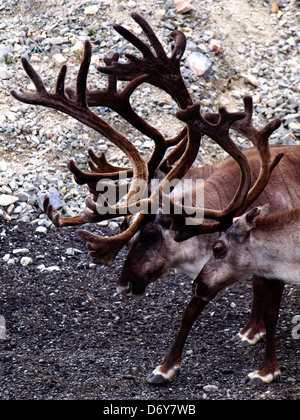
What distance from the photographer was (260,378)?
5.30 meters

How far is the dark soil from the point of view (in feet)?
17.3

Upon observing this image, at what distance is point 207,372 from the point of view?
545cm

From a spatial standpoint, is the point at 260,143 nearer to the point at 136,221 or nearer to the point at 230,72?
the point at 136,221

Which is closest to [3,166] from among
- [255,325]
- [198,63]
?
[198,63]

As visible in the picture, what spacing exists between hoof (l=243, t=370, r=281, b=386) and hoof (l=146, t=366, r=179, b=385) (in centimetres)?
54

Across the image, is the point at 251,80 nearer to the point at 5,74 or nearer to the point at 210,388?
the point at 5,74

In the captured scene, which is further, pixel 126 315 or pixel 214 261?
pixel 126 315

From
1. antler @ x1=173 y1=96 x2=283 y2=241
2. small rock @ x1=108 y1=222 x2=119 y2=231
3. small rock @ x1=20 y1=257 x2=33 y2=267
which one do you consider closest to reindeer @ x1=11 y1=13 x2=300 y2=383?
antler @ x1=173 y1=96 x2=283 y2=241

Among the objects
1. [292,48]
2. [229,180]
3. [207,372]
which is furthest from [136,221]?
[292,48]

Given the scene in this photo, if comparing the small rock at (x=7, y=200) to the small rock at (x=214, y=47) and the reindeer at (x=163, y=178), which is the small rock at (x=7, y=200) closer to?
the reindeer at (x=163, y=178)

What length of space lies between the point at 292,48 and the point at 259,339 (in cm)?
502

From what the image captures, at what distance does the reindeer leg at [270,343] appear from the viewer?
5.32m

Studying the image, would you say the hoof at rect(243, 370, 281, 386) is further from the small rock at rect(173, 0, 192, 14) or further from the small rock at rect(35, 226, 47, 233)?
the small rock at rect(173, 0, 192, 14)
